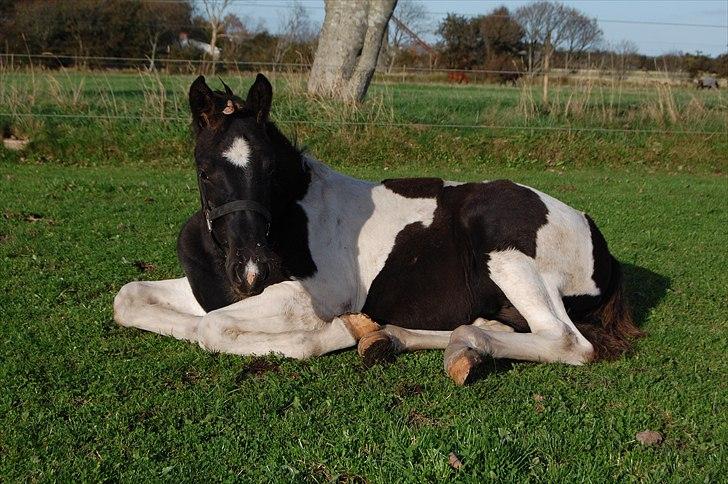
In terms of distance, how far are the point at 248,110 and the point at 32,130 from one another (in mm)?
9966

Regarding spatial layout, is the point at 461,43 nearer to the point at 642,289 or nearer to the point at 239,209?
the point at 642,289

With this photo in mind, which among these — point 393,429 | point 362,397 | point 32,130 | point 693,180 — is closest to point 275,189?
point 362,397

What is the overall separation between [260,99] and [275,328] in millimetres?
1360

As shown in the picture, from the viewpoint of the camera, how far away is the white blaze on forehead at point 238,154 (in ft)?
12.7

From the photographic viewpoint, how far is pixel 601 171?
1375 cm

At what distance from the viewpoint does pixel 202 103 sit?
13.5 ft

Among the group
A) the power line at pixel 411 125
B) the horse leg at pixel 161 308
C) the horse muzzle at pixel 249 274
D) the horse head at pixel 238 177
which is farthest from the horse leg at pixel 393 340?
the power line at pixel 411 125

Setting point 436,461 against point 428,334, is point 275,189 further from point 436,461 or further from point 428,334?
point 436,461

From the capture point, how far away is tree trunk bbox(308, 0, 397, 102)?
16.3 metres

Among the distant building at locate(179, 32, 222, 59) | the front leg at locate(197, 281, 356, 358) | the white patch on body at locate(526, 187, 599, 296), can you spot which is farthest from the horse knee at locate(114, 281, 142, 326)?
the distant building at locate(179, 32, 222, 59)

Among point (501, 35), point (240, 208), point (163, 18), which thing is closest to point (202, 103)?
point (240, 208)

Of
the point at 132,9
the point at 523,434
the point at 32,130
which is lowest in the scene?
the point at 523,434

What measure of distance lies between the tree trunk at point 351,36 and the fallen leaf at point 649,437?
13.5 m

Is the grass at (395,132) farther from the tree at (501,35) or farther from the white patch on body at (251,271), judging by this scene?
the tree at (501,35)
